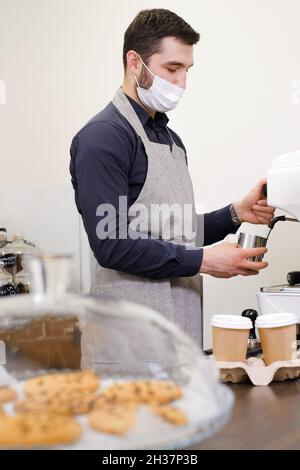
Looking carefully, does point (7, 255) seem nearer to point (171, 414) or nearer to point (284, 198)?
point (284, 198)

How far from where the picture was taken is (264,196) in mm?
2037

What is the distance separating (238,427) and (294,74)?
5.78 feet

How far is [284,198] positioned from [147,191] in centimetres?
39

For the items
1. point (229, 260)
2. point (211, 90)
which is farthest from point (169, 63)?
point (211, 90)

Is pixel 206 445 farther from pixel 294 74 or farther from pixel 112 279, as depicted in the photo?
pixel 294 74

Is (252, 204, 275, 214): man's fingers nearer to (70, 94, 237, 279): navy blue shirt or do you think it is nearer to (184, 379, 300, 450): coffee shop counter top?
(70, 94, 237, 279): navy blue shirt

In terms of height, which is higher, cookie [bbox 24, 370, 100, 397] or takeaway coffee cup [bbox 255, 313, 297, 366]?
cookie [bbox 24, 370, 100, 397]

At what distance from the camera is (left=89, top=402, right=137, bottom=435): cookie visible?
678 mm

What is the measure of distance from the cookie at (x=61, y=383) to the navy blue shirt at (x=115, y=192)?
74cm

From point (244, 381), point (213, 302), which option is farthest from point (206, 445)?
point (213, 302)

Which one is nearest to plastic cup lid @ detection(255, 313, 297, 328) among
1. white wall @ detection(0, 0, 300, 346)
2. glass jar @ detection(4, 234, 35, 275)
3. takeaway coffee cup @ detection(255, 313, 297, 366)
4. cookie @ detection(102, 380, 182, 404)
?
takeaway coffee cup @ detection(255, 313, 297, 366)

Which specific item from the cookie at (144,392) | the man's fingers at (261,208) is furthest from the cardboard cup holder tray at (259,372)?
the man's fingers at (261,208)

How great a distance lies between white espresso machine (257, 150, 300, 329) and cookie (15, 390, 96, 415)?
106cm

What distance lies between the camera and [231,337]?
4.42ft
